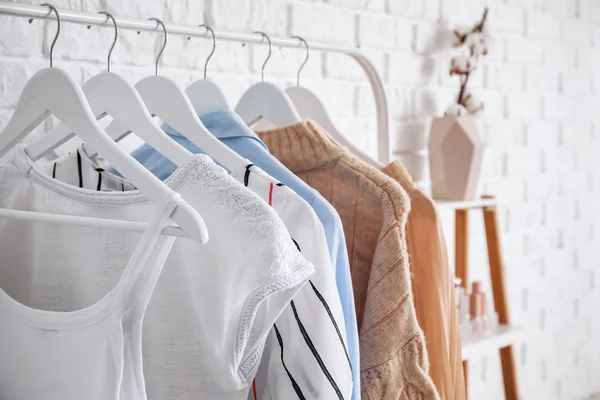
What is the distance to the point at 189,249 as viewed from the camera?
0.86 meters

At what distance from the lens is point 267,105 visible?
3.91 ft

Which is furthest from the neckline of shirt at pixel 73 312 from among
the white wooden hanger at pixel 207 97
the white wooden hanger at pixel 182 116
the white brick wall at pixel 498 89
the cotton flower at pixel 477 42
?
the cotton flower at pixel 477 42

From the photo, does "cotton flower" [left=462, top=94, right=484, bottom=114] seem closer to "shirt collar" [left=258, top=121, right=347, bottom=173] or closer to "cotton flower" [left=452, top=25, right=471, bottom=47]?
"cotton flower" [left=452, top=25, right=471, bottom=47]

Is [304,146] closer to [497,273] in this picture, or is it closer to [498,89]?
[497,273]

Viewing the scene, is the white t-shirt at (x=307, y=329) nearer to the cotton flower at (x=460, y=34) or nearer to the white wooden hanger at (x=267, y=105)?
the white wooden hanger at (x=267, y=105)

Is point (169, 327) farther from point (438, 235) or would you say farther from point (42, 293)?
point (438, 235)

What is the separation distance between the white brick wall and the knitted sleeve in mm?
651

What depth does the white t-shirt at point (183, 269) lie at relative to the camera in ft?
2.43

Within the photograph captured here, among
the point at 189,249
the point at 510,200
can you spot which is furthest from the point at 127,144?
the point at 510,200

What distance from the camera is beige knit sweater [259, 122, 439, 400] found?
988 mm

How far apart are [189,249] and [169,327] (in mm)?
94

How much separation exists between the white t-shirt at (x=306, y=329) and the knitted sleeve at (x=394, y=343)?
0.15 m

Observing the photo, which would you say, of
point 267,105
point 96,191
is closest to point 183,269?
point 96,191

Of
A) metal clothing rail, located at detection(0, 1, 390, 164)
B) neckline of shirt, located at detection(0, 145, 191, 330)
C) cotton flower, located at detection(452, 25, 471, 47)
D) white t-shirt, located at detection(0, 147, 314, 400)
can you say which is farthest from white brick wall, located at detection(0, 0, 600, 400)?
neckline of shirt, located at detection(0, 145, 191, 330)
